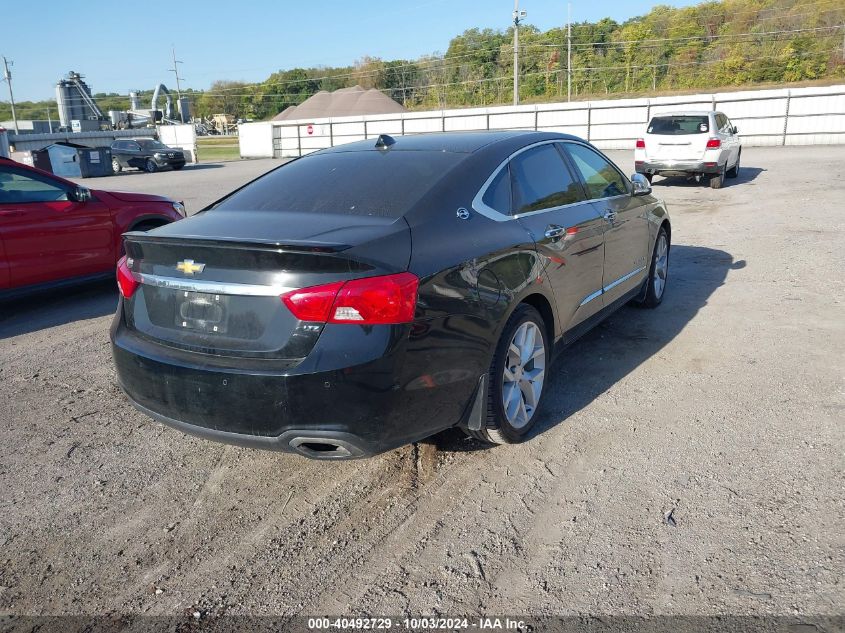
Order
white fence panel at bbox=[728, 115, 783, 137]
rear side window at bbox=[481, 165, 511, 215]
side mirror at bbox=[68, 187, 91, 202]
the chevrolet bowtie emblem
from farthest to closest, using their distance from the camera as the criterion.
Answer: white fence panel at bbox=[728, 115, 783, 137], side mirror at bbox=[68, 187, 91, 202], rear side window at bbox=[481, 165, 511, 215], the chevrolet bowtie emblem

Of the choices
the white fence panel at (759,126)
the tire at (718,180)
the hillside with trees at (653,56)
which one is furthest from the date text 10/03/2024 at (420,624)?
the hillside with trees at (653,56)

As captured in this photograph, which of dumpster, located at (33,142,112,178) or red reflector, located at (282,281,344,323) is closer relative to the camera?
red reflector, located at (282,281,344,323)

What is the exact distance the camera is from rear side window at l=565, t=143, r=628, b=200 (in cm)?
488

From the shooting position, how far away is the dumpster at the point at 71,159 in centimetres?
2933

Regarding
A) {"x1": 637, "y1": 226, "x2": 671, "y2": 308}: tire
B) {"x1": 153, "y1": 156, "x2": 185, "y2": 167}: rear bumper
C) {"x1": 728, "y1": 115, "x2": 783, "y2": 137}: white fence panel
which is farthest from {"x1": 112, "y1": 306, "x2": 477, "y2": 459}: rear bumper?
{"x1": 153, "y1": 156, "x2": 185, "y2": 167}: rear bumper

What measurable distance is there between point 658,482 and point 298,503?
173cm

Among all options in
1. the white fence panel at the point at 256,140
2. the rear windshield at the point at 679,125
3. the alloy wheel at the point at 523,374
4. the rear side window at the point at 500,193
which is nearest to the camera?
the alloy wheel at the point at 523,374

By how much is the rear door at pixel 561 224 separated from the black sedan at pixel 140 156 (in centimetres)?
3042

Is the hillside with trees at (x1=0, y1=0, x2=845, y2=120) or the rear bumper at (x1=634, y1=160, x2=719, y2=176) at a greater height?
the hillside with trees at (x1=0, y1=0, x2=845, y2=120)

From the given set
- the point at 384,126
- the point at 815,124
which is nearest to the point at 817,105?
the point at 815,124

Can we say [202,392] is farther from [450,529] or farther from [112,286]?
[112,286]

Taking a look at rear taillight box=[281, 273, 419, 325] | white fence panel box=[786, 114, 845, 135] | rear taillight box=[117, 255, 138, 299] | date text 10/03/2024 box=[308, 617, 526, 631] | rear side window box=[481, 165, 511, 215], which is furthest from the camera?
white fence panel box=[786, 114, 845, 135]

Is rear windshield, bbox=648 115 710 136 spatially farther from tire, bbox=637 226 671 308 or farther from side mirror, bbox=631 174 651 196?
side mirror, bbox=631 174 651 196

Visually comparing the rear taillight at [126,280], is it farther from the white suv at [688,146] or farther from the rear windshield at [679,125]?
the rear windshield at [679,125]
